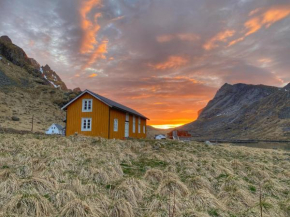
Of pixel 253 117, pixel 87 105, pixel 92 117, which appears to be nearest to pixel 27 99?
pixel 87 105

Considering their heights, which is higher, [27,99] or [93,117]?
[27,99]

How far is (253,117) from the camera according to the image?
112875mm

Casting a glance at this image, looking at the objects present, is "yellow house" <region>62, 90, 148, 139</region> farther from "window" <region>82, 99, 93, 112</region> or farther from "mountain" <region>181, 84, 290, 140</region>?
"mountain" <region>181, 84, 290, 140</region>

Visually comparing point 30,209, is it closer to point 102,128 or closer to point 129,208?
point 129,208

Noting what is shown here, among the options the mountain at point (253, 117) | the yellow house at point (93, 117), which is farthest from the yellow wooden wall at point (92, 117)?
the mountain at point (253, 117)

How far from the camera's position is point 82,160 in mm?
9906

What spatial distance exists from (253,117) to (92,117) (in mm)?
106745

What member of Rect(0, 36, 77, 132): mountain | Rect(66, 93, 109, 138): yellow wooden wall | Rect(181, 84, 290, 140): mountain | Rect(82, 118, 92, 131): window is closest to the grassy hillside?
Rect(66, 93, 109, 138): yellow wooden wall

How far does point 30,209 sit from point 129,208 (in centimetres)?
227

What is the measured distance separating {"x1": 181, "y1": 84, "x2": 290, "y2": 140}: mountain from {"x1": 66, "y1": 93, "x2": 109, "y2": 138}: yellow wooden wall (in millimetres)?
65687

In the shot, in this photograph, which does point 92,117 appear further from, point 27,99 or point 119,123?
point 27,99

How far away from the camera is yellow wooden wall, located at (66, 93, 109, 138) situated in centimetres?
2514

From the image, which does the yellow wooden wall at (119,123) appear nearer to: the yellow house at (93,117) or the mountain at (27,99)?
the yellow house at (93,117)

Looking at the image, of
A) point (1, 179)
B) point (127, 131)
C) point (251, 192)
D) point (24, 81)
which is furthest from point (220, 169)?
point (24, 81)
